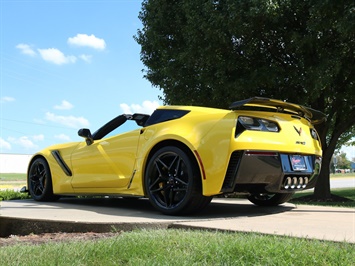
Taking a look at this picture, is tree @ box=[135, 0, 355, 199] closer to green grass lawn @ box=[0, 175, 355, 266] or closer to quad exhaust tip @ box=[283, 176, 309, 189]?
quad exhaust tip @ box=[283, 176, 309, 189]

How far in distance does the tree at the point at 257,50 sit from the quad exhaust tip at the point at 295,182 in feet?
17.7

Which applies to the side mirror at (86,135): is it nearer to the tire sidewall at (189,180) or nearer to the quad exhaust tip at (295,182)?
the tire sidewall at (189,180)

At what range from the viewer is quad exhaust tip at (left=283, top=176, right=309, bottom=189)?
4.69 meters

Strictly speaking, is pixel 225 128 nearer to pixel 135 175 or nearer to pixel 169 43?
pixel 135 175

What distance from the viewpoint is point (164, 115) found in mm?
5188

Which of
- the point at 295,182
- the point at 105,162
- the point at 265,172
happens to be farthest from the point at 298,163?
the point at 105,162

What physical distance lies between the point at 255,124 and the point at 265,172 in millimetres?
554

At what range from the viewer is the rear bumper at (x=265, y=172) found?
4285 mm

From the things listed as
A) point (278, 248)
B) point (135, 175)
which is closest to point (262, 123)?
point (135, 175)

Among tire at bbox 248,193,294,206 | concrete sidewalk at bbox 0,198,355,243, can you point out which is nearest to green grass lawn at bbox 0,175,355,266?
concrete sidewalk at bbox 0,198,355,243

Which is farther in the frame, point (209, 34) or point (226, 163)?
point (209, 34)

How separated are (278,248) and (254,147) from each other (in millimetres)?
1720

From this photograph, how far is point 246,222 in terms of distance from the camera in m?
4.10

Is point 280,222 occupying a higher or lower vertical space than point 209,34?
lower
